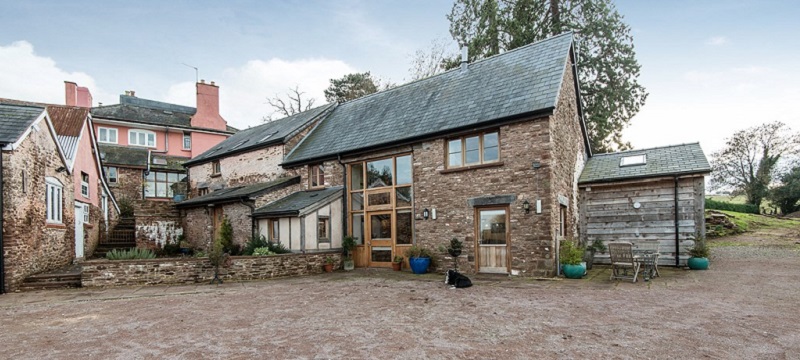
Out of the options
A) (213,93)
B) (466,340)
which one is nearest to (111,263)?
(466,340)

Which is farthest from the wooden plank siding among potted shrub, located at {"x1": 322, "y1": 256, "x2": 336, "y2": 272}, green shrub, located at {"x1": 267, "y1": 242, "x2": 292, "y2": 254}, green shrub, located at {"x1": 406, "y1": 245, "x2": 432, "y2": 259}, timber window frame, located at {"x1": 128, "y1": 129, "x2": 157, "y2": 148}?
timber window frame, located at {"x1": 128, "y1": 129, "x2": 157, "y2": 148}

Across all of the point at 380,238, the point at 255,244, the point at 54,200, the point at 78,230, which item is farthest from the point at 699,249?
the point at 78,230

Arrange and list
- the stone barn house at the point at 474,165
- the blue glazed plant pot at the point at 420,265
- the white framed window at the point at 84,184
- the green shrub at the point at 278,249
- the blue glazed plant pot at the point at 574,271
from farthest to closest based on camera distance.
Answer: the white framed window at the point at 84,184, the green shrub at the point at 278,249, the blue glazed plant pot at the point at 420,265, the stone barn house at the point at 474,165, the blue glazed plant pot at the point at 574,271

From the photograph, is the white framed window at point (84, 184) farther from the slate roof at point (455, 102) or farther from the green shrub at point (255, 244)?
the slate roof at point (455, 102)

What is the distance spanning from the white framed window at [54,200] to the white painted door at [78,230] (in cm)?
235

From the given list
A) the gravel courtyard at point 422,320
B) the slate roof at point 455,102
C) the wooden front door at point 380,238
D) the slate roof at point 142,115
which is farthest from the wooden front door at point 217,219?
the slate roof at point 142,115

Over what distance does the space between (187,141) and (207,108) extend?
9.67ft

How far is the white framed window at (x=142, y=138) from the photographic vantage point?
30000 mm

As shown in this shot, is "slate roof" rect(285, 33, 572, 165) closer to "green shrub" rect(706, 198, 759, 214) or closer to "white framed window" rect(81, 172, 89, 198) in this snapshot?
"white framed window" rect(81, 172, 89, 198)

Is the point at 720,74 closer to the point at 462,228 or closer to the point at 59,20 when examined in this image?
the point at 462,228

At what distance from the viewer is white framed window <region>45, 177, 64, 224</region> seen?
12.6 m

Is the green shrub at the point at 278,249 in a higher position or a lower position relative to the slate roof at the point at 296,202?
lower

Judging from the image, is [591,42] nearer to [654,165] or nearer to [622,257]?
→ [654,165]

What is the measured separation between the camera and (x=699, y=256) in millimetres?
12562
